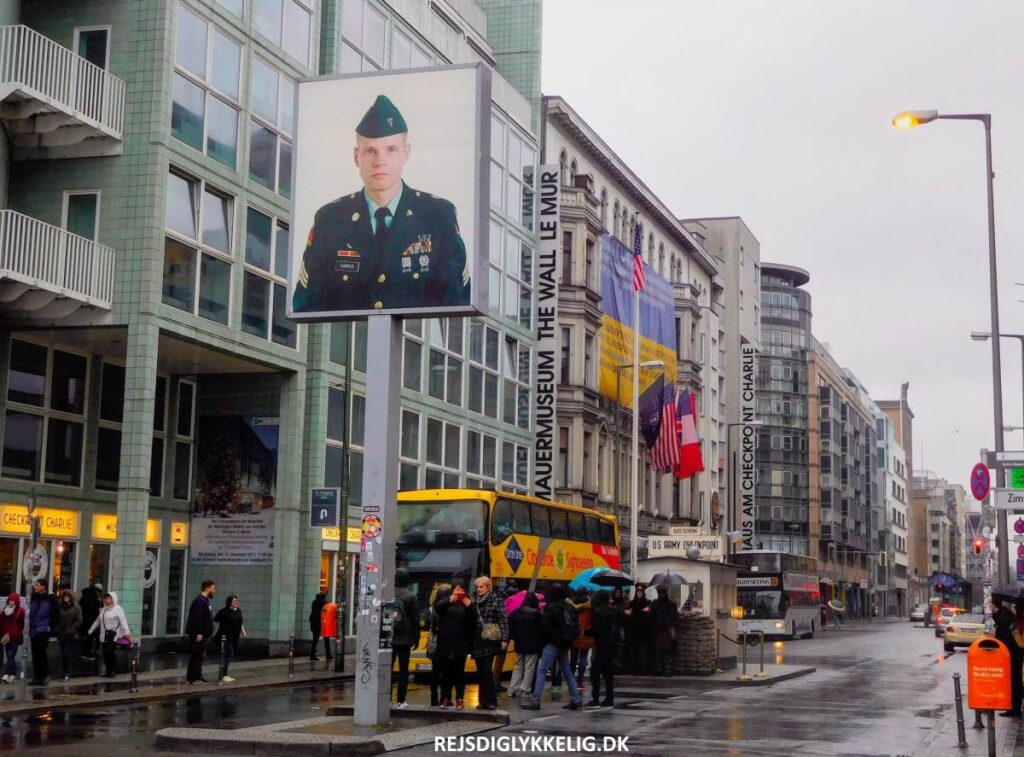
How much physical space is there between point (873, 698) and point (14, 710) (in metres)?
14.9

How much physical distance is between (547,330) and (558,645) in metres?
30.2

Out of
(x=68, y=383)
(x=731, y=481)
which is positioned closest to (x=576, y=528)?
(x=68, y=383)

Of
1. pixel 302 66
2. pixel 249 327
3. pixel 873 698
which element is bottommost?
pixel 873 698

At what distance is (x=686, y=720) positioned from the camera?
19750 mm

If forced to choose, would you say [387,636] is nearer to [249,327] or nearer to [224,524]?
[249,327]

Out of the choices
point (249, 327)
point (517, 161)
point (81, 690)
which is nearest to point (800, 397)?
point (517, 161)

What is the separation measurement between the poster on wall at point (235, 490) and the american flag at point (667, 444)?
1786 centimetres

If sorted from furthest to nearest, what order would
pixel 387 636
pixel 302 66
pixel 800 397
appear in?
pixel 800 397, pixel 302 66, pixel 387 636

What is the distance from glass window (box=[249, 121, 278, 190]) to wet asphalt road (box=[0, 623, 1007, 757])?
13.1 metres

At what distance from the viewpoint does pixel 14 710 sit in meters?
19.7

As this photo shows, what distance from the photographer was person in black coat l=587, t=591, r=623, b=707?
21266 mm

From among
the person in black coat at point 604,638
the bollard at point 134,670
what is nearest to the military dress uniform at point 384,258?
the person in black coat at point 604,638

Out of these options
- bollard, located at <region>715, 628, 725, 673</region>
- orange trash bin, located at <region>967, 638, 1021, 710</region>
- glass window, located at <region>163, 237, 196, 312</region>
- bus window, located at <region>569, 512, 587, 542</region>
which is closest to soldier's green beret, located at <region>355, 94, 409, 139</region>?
orange trash bin, located at <region>967, 638, 1021, 710</region>

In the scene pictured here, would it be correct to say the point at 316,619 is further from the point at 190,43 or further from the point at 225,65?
the point at 190,43
